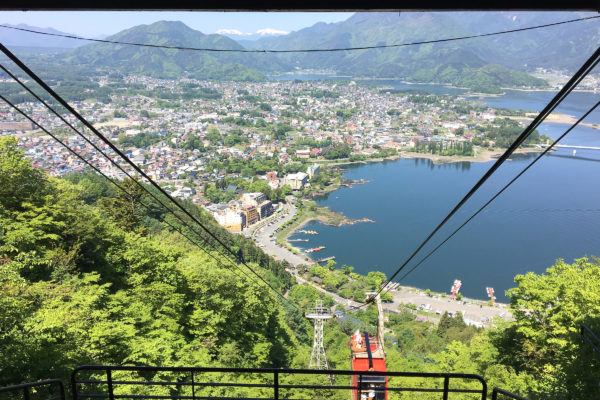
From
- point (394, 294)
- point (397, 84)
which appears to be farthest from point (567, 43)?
point (394, 294)

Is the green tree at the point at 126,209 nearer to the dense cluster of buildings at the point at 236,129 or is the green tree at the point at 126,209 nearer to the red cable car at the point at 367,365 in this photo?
the red cable car at the point at 367,365

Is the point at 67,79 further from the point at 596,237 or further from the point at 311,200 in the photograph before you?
the point at 596,237

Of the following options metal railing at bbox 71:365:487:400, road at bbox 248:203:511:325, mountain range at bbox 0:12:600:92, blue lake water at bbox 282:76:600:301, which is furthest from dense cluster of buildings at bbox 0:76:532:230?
metal railing at bbox 71:365:487:400

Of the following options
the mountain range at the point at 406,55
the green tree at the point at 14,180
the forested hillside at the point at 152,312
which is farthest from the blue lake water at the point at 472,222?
the mountain range at the point at 406,55

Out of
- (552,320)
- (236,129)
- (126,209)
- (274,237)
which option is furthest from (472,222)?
(236,129)

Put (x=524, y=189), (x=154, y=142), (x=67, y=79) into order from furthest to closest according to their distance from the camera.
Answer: (x=67, y=79)
(x=154, y=142)
(x=524, y=189)

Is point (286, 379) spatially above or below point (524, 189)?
above
